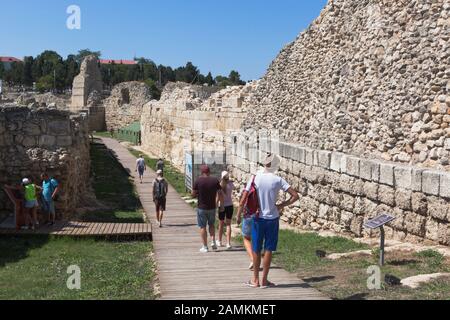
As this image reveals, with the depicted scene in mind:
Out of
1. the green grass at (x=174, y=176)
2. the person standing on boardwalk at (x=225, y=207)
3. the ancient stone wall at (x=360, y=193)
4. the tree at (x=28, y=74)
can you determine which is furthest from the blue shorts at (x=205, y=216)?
the tree at (x=28, y=74)

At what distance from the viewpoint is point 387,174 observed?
9.02 m

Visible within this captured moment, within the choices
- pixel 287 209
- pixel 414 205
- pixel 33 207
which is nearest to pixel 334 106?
pixel 287 209

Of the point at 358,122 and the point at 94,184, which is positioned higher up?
the point at 358,122

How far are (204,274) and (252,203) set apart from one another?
5.07ft

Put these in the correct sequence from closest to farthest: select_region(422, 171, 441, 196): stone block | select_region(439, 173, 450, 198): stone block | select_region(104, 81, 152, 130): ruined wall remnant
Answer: select_region(439, 173, 450, 198): stone block, select_region(422, 171, 441, 196): stone block, select_region(104, 81, 152, 130): ruined wall remnant

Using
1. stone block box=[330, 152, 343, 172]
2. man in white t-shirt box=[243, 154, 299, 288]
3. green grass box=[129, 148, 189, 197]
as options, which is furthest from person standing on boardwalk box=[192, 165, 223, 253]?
green grass box=[129, 148, 189, 197]

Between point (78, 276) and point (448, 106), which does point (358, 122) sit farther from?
point (78, 276)

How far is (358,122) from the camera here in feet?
36.9

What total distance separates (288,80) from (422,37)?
5862mm

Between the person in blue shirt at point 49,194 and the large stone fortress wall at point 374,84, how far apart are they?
545cm

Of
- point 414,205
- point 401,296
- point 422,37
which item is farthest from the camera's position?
point 422,37

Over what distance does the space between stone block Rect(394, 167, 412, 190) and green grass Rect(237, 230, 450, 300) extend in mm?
1051

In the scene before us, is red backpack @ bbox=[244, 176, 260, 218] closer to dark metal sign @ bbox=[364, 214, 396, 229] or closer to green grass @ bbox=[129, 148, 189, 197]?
dark metal sign @ bbox=[364, 214, 396, 229]

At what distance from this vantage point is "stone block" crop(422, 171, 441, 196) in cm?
793
